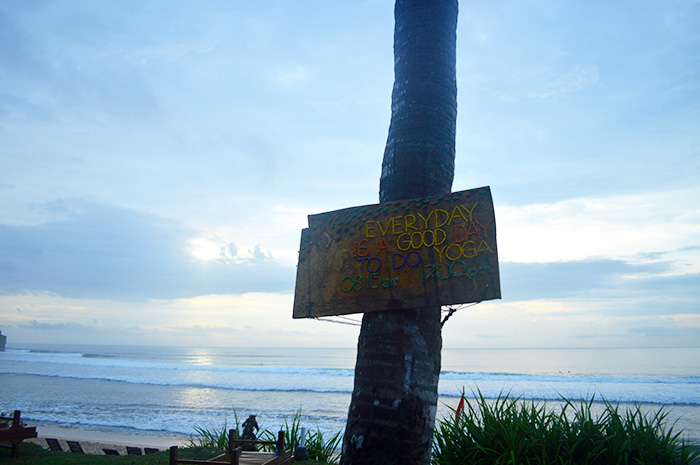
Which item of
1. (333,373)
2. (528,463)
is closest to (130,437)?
(528,463)

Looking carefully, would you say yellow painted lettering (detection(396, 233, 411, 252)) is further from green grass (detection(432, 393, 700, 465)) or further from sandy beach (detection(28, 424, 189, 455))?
sandy beach (detection(28, 424, 189, 455))

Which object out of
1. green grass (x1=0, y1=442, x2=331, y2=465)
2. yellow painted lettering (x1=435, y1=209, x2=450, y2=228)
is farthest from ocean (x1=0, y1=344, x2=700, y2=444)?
yellow painted lettering (x1=435, y1=209, x2=450, y2=228)

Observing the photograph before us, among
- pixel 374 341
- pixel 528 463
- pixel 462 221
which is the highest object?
pixel 462 221

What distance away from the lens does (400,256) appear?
127 inches

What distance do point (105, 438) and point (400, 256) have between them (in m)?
15.5

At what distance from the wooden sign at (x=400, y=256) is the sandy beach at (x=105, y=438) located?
39.4 feet

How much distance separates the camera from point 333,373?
42781mm

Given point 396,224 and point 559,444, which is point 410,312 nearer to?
point 396,224

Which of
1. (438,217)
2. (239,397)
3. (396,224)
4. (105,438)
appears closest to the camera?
(438,217)

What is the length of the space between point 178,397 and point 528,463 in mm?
23700

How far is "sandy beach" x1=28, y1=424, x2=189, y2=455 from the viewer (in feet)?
42.7

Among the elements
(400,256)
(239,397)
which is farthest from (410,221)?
(239,397)

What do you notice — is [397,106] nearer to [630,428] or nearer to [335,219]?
[335,219]

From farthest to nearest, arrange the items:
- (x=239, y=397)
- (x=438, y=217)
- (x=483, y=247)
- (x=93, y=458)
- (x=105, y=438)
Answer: (x=239, y=397) → (x=105, y=438) → (x=93, y=458) → (x=438, y=217) → (x=483, y=247)
